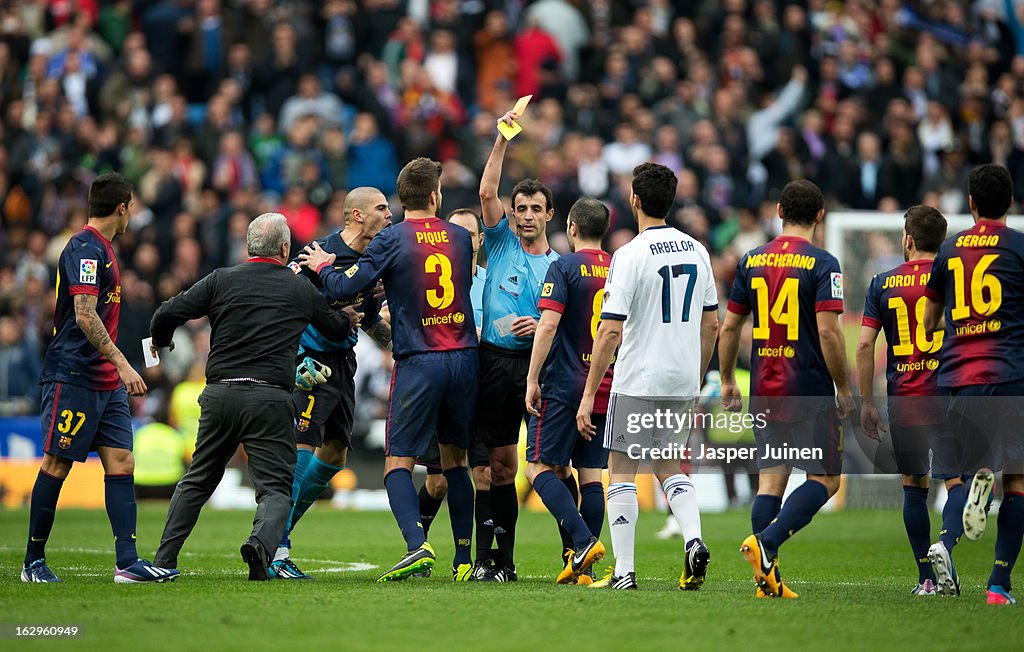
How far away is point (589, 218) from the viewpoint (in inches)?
397

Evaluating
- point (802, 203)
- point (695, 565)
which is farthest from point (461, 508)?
point (802, 203)

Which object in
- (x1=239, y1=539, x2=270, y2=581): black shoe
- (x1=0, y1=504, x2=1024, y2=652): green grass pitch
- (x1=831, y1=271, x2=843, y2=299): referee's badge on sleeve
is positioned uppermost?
(x1=831, y1=271, x2=843, y2=299): referee's badge on sleeve

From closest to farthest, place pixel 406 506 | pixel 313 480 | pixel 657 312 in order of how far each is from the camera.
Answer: pixel 657 312
pixel 406 506
pixel 313 480

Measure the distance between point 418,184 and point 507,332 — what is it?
1289 millimetres

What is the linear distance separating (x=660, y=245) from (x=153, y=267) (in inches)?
541

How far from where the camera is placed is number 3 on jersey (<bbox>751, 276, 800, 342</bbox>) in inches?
361

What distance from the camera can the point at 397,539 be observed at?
14.3 m

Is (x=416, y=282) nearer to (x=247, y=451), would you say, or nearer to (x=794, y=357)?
(x=247, y=451)

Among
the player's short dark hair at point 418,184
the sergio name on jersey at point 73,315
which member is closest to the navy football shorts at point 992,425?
the player's short dark hair at point 418,184

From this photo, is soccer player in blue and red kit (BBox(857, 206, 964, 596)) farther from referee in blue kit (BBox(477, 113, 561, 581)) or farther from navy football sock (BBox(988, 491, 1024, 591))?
referee in blue kit (BBox(477, 113, 561, 581))

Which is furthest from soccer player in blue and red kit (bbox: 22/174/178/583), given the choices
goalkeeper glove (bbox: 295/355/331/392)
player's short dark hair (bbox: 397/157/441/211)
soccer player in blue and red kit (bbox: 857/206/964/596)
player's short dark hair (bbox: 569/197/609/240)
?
soccer player in blue and red kit (bbox: 857/206/964/596)

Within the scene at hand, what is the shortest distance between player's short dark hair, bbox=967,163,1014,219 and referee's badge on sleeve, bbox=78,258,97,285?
579 centimetres

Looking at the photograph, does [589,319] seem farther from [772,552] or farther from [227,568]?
[227,568]

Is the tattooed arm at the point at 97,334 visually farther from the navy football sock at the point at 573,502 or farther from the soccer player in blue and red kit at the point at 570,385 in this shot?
the navy football sock at the point at 573,502
